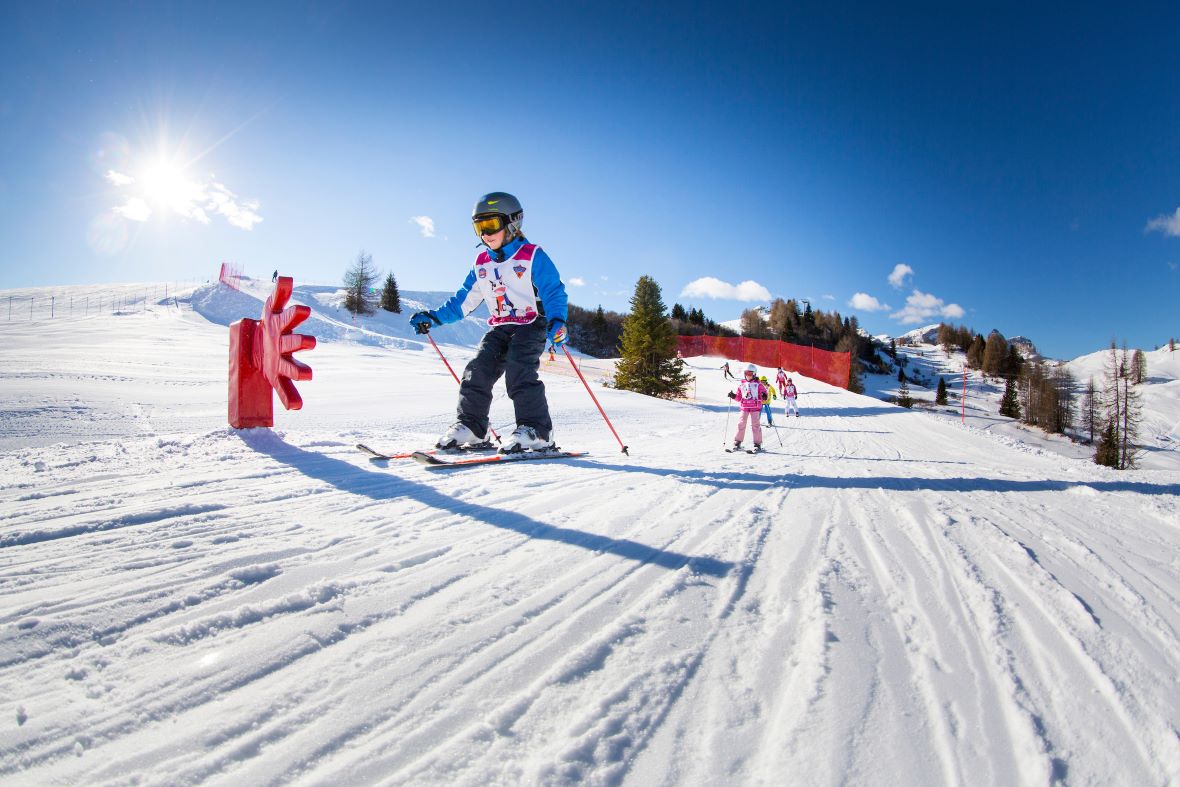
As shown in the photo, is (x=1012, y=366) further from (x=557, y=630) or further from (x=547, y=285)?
(x=557, y=630)

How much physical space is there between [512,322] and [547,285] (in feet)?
1.41

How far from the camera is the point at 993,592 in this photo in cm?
162

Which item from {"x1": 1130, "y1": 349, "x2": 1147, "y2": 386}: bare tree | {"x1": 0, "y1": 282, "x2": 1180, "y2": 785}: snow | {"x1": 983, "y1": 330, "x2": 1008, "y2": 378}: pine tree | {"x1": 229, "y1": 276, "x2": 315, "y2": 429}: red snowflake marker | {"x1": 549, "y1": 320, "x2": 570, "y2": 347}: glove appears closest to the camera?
{"x1": 0, "y1": 282, "x2": 1180, "y2": 785}: snow

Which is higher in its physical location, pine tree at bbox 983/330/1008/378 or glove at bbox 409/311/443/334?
pine tree at bbox 983/330/1008/378

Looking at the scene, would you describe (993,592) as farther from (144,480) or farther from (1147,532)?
(144,480)

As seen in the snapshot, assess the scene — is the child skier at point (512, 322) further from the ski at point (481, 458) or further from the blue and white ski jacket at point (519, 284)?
the ski at point (481, 458)

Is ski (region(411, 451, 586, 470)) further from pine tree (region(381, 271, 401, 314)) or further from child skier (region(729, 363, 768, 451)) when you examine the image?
pine tree (region(381, 271, 401, 314))

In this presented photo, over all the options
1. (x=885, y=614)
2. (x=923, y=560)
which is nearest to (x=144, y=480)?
(x=885, y=614)

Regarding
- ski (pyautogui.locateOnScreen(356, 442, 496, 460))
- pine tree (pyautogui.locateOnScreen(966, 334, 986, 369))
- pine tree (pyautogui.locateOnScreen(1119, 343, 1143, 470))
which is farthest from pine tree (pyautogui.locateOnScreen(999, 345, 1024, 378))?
ski (pyautogui.locateOnScreen(356, 442, 496, 460))

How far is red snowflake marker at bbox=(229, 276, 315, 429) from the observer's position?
3.74 m

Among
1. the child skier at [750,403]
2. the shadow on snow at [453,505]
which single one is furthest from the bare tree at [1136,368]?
the shadow on snow at [453,505]

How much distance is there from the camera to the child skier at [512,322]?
3957 mm

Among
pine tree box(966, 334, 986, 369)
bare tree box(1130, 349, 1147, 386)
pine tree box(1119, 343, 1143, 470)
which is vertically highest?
pine tree box(966, 334, 986, 369)

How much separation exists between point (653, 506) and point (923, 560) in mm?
1138
